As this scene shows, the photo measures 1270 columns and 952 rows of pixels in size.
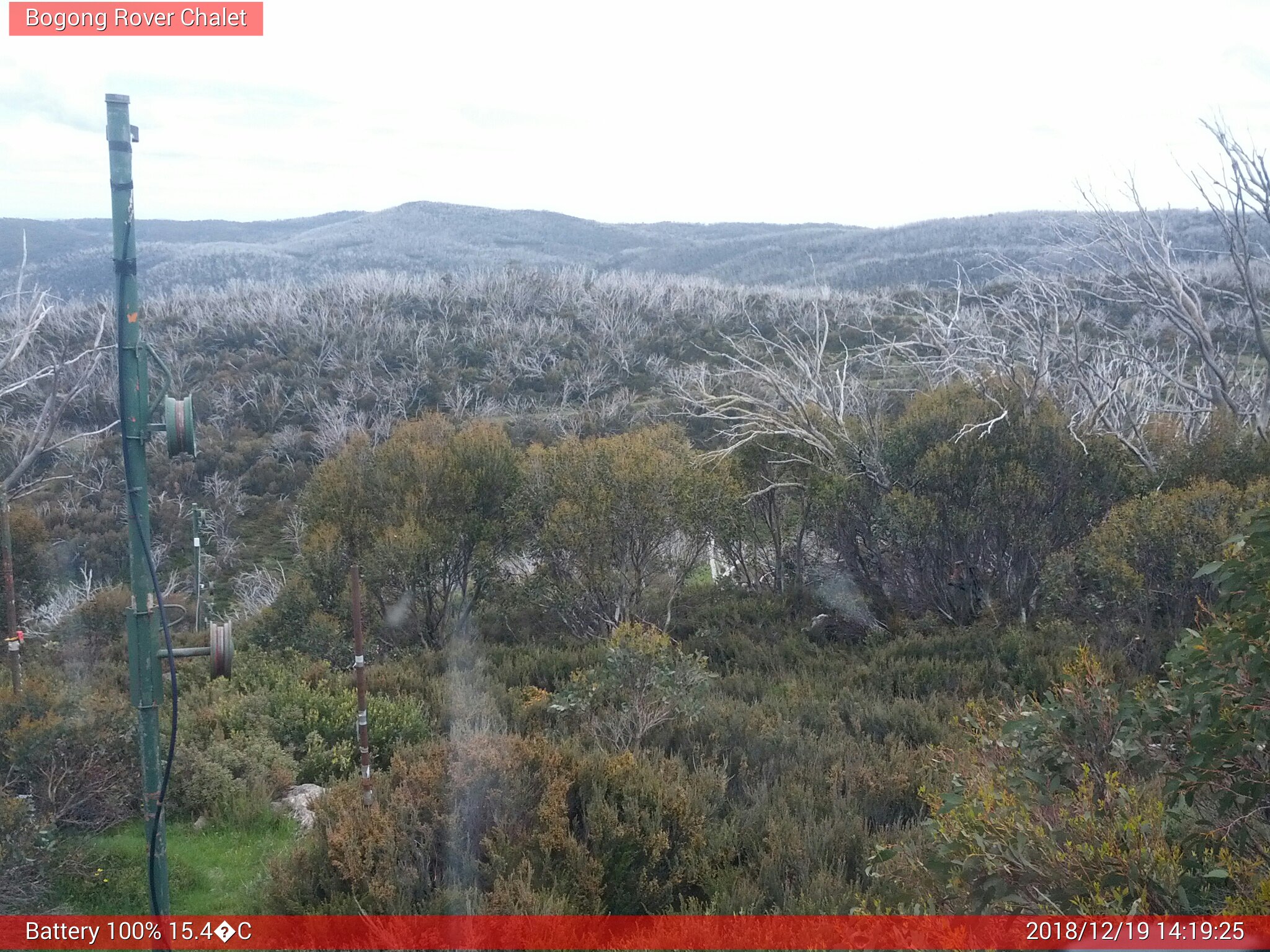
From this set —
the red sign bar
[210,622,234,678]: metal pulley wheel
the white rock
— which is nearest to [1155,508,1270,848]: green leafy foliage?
the red sign bar

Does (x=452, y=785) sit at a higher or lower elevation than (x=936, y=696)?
higher

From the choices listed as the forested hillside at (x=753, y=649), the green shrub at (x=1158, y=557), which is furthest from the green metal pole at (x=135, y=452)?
the green shrub at (x=1158, y=557)

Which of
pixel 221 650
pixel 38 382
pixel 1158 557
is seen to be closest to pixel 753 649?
pixel 1158 557

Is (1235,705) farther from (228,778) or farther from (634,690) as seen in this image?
(228,778)

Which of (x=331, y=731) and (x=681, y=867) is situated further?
(x=331, y=731)

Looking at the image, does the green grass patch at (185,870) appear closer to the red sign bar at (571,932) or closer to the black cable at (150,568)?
the red sign bar at (571,932)

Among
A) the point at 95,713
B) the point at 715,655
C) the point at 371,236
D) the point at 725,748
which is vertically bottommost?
the point at 715,655

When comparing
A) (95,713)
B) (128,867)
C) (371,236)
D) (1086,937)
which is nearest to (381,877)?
(128,867)

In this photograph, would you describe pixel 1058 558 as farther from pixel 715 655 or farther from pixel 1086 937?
pixel 1086 937
